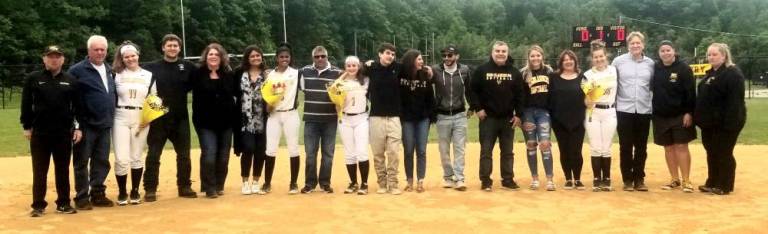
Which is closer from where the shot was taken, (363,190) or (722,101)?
(722,101)

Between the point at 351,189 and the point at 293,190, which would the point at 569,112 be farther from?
the point at 293,190

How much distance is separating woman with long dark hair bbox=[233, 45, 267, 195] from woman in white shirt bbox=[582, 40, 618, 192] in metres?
3.68

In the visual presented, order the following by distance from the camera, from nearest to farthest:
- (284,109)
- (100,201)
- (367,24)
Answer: (100,201) → (284,109) → (367,24)

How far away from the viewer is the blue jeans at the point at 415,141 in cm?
764

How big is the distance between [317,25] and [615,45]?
48472mm

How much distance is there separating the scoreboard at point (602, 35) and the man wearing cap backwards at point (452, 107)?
24339 millimetres

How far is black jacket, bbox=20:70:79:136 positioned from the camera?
20.6ft

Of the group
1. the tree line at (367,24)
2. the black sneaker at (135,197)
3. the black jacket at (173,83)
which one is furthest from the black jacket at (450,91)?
the tree line at (367,24)

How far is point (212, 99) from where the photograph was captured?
23.8 feet

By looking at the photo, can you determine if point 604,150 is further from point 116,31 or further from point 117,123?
point 116,31

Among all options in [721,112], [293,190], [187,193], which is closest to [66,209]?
[187,193]

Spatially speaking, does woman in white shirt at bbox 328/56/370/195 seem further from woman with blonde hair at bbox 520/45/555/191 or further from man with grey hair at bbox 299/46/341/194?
woman with blonde hair at bbox 520/45/555/191

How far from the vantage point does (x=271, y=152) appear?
7.58 metres

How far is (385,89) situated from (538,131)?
1875 mm
